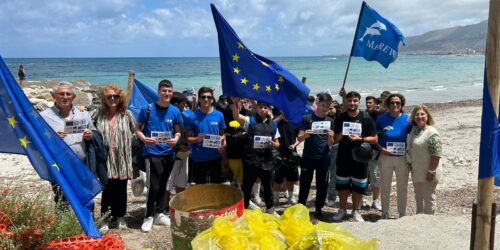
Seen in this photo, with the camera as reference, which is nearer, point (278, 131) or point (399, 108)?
point (399, 108)

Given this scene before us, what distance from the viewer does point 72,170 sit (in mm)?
3189

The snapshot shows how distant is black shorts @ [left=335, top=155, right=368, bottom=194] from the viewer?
600 centimetres

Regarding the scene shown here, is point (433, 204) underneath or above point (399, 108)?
underneath

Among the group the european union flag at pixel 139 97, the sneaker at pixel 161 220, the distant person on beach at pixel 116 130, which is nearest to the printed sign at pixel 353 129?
the sneaker at pixel 161 220

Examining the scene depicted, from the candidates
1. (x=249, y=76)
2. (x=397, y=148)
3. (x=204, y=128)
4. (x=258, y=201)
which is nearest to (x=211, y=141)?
(x=204, y=128)

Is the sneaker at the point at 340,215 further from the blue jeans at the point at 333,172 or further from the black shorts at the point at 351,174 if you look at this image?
the blue jeans at the point at 333,172

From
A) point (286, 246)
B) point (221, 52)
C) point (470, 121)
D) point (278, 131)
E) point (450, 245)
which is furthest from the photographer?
point (470, 121)

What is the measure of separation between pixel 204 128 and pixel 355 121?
7.34ft

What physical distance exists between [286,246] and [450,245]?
279 centimetres

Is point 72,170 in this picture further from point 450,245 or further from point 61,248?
point 450,245

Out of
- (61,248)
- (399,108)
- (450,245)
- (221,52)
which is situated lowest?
(450,245)

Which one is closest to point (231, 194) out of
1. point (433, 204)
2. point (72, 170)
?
point (72, 170)

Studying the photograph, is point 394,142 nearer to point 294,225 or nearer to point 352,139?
point 352,139

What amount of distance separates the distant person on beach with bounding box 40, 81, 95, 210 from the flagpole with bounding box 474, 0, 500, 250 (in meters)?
4.24
